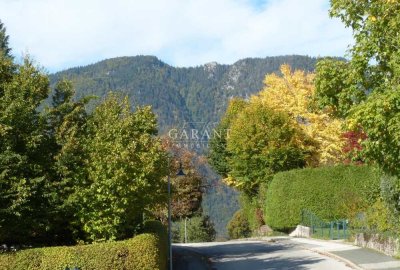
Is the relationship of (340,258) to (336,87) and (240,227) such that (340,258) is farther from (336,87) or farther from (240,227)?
(240,227)

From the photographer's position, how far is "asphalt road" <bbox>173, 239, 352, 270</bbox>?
2434cm

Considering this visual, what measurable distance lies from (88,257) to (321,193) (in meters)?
22.6

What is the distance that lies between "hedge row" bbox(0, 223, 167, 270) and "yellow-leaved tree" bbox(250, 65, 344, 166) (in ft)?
90.7

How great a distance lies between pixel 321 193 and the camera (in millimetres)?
37219

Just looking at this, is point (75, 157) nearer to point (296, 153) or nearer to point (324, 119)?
point (296, 153)

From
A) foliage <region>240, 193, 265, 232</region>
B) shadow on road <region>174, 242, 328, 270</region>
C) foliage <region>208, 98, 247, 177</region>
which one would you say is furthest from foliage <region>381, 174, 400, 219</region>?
foliage <region>208, 98, 247, 177</region>

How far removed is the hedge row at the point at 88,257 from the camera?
1725cm

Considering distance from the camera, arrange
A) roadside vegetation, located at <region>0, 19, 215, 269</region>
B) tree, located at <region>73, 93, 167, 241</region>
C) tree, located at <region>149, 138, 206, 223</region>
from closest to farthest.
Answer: roadside vegetation, located at <region>0, 19, 215, 269</region> → tree, located at <region>73, 93, 167, 241</region> → tree, located at <region>149, 138, 206, 223</region>

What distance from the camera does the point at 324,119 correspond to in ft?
155

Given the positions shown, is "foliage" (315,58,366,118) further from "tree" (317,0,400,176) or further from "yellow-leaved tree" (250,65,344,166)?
"yellow-leaved tree" (250,65,344,166)

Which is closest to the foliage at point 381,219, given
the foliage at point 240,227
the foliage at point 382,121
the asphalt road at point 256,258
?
the asphalt road at point 256,258

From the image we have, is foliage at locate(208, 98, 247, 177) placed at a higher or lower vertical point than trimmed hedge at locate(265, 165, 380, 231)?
higher

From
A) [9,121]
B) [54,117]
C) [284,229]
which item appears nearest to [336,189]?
[284,229]

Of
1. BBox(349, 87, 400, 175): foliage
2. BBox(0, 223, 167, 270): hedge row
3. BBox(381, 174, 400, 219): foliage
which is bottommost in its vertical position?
BBox(0, 223, 167, 270): hedge row
